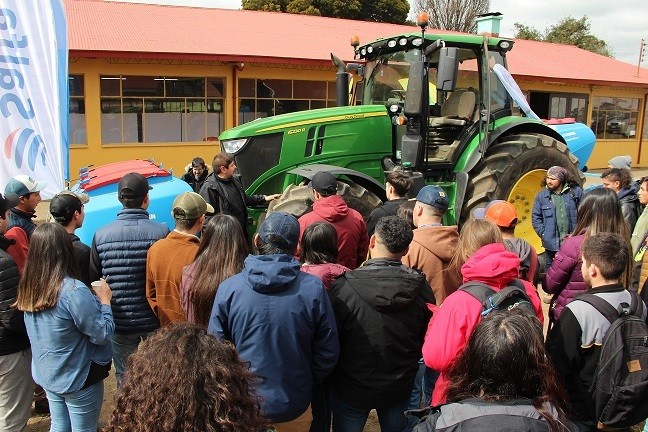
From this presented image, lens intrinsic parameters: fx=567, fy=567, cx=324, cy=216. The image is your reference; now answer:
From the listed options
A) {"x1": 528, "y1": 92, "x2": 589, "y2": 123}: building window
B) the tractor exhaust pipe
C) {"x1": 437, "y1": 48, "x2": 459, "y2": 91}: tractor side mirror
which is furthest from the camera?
{"x1": 528, "y1": 92, "x2": 589, "y2": 123}: building window

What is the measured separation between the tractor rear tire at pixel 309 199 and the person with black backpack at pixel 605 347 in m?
2.81

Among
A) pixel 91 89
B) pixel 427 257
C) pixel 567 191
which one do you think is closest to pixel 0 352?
pixel 427 257

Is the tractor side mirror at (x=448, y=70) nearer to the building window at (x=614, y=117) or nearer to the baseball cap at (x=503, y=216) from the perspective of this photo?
the baseball cap at (x=503, y=216)

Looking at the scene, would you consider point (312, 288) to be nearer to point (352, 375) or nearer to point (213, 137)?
→ point (352, 375)

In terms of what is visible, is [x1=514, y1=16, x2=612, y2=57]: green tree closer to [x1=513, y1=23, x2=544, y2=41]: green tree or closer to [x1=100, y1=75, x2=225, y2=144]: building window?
[x1=513, y1=23, x2=544, y2=41]: green tree

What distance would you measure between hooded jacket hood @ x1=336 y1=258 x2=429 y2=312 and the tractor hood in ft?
11.5

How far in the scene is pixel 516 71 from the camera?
710 inches

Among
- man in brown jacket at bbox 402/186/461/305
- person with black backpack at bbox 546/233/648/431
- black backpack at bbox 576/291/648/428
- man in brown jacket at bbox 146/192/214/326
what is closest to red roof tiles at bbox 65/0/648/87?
man in brown jacket at bbox 146/192/214/326

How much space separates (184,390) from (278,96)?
14.8m

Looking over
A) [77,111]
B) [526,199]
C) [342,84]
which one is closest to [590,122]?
[526,199]

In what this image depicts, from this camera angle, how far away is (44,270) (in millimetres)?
2723

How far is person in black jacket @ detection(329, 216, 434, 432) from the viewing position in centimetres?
266

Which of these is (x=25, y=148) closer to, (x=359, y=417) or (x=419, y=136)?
(x=359, y=417)

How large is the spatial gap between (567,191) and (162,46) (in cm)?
1087
